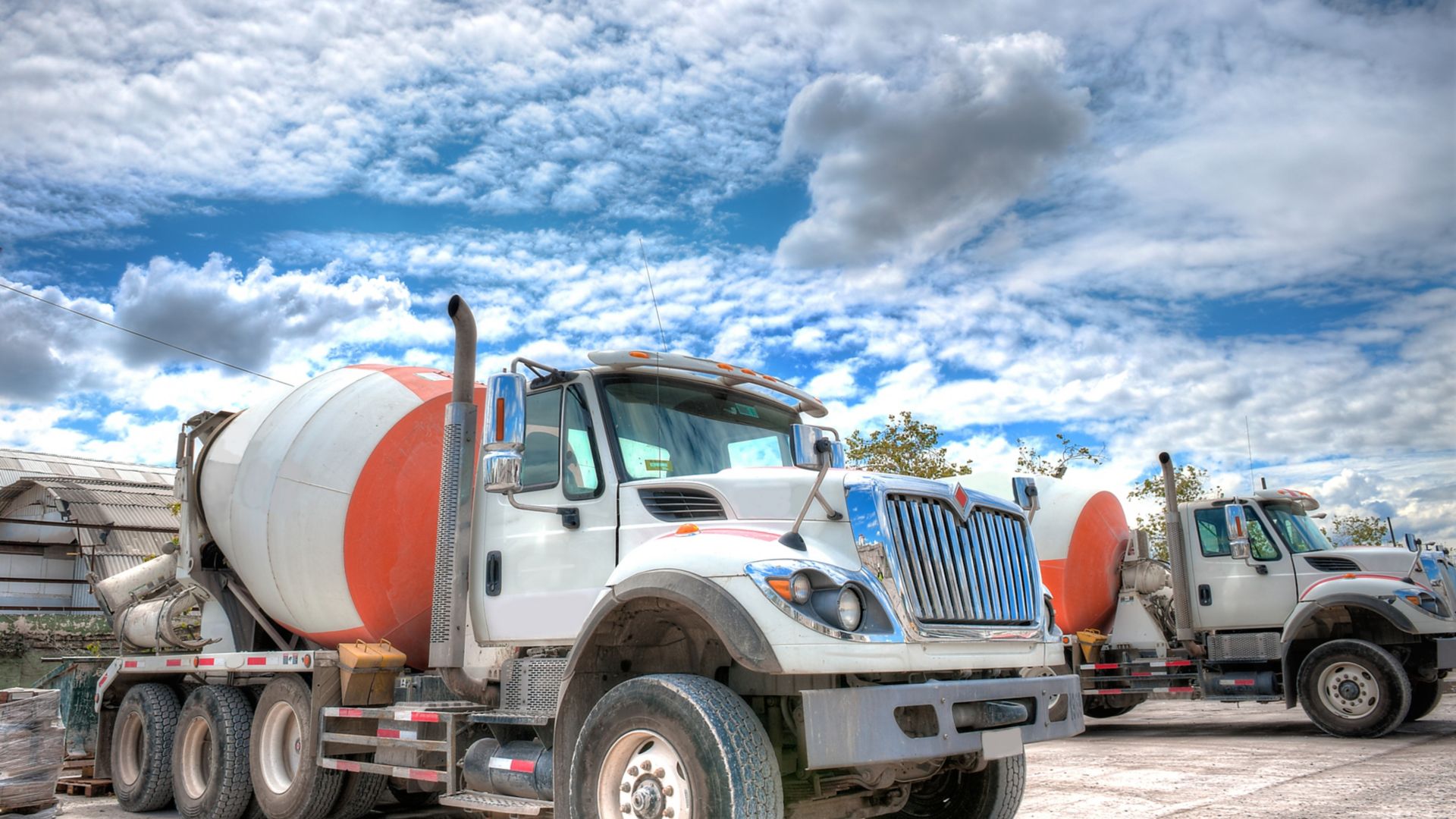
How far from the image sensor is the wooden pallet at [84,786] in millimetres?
9852

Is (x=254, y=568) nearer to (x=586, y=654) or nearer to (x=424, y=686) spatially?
(x=424, y=686)

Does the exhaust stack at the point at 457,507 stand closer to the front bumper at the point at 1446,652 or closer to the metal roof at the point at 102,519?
the front bumper at the point at 1446,652

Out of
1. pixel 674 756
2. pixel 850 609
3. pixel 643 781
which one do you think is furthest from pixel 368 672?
pixel 850 609

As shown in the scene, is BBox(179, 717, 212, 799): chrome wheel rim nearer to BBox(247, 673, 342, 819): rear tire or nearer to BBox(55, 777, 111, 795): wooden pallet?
BBox(247, 673, 342, 819): rear tire

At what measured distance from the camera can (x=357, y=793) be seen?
25.2 ft

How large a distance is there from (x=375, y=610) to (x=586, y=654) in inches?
103

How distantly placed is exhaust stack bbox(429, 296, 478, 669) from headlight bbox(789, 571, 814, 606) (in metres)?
2.56

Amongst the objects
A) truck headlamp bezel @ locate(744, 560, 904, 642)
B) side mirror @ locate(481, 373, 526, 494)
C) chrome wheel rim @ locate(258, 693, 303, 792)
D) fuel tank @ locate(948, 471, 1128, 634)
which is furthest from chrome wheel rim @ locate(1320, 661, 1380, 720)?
chrome wheel rim @ locate(258, 693, 303, 792)

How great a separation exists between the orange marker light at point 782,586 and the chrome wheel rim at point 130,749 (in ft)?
22.9

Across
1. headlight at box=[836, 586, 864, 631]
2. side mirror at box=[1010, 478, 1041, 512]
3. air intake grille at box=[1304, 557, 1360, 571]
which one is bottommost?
headlight at box=[836, 586, 864, 631]

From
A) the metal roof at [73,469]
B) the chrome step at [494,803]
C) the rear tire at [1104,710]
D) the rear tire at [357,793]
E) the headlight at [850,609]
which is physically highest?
the metal roof at [73,469]

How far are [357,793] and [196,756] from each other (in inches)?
73.1

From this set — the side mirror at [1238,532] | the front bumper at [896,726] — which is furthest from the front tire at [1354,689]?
the front bumper at [896,726]

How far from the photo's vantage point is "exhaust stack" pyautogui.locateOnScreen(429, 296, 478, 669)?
6.48m
